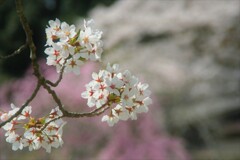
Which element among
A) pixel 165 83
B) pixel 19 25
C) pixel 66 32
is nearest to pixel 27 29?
pixel 66 32

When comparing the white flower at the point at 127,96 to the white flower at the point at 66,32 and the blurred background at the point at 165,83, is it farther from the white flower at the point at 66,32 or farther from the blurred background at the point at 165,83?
the blurred background at the point at 165,83

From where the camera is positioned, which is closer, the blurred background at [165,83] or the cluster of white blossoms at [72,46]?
the cluster of white blossoms at [72,46]

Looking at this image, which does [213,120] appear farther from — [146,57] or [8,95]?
[8,95]

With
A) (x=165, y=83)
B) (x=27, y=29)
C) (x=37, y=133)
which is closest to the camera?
(x=27, y=29)

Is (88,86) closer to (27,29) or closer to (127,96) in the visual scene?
(127,96)

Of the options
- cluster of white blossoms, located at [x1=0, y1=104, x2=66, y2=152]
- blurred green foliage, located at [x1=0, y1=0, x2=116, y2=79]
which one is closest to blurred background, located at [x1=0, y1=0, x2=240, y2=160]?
blurred green foliage, located at [x1=0, y1=0, x2=116, y2=79]

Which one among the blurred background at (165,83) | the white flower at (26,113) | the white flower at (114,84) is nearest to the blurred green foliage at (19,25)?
the blurred background at (165,83)

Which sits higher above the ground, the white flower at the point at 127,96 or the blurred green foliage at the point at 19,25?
the blurred green foliage at the point at 19,25
